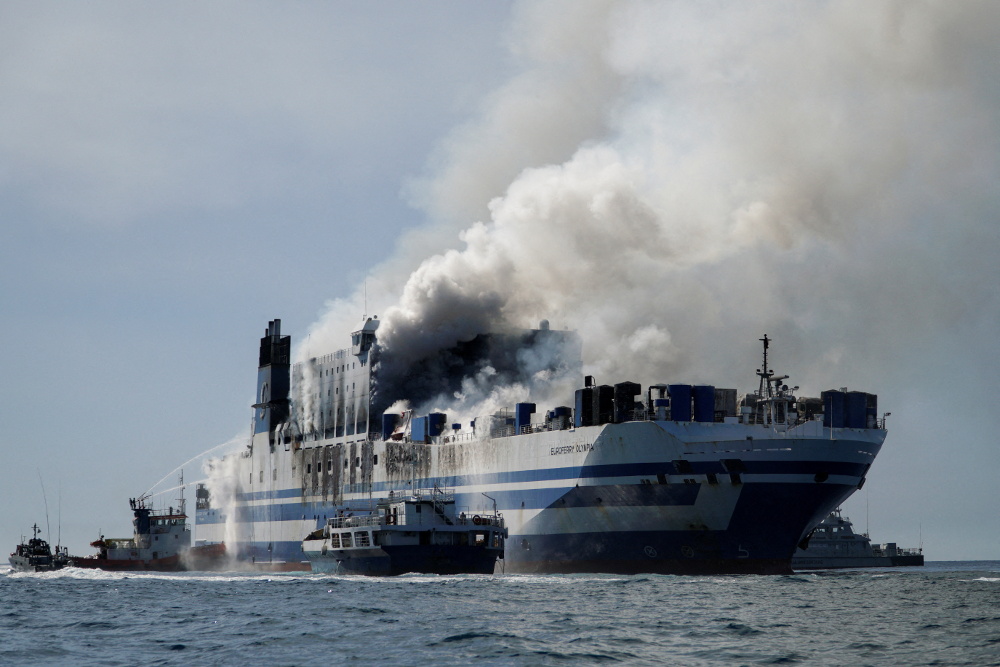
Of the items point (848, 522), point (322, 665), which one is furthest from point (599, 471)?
point (848, 522)

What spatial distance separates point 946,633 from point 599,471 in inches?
1258

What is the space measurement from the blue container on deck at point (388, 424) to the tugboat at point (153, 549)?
28969mm

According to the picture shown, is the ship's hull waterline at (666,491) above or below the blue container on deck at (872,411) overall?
below

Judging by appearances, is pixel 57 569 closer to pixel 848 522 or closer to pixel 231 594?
pixel 231 594

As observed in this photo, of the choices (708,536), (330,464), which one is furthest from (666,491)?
(330,464)

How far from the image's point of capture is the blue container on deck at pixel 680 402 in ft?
252

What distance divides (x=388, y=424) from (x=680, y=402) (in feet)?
102

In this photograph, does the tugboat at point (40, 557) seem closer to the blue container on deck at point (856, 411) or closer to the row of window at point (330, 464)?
the row of window at point (330, 464)

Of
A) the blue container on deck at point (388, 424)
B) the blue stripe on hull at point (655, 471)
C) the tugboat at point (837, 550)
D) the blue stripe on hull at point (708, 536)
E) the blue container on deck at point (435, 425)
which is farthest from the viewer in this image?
the tugboat at point (837, 550)

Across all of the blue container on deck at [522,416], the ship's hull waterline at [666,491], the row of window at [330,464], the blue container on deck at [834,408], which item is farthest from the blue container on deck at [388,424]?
the blue container on deck at [834,408]

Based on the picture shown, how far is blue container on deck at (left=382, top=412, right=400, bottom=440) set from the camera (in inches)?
3976

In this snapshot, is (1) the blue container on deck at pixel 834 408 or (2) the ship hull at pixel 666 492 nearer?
(2) the ship hull at pixel 666 492

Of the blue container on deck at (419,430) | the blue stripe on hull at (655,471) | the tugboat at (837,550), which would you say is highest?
the blue container on deck at (419,430)

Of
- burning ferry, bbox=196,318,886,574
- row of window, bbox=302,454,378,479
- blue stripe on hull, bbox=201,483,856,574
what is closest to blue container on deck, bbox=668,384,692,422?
burning ferry, bbox=196,318,886,574
